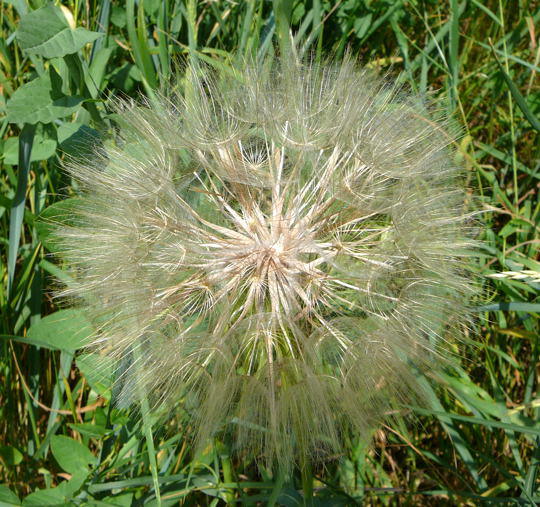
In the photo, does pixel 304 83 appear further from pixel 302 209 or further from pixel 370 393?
pixel 370 393

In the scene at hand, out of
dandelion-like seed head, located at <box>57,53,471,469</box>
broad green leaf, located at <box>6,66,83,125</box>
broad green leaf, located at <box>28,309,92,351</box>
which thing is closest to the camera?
dandelion-like seed head, located at <box>57,53,471,469</box>

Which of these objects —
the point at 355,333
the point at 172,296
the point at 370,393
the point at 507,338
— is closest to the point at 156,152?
the point at 172,296

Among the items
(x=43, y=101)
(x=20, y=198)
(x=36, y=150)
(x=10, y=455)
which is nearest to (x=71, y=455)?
(x=10, y=455)

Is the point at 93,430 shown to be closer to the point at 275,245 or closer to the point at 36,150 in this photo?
the point at 275,245

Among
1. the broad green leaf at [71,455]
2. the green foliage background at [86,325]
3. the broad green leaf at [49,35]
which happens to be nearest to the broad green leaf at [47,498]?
the green foliage background at [86,325]

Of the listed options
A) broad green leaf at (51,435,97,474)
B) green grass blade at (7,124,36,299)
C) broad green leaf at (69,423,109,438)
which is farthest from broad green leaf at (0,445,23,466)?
green grass blade at (7,124,36,299)

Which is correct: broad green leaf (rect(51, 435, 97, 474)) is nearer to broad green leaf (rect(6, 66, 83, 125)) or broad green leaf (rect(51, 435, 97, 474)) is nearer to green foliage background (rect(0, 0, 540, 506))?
green foliage background (rect(0, 0, 540, 506))
